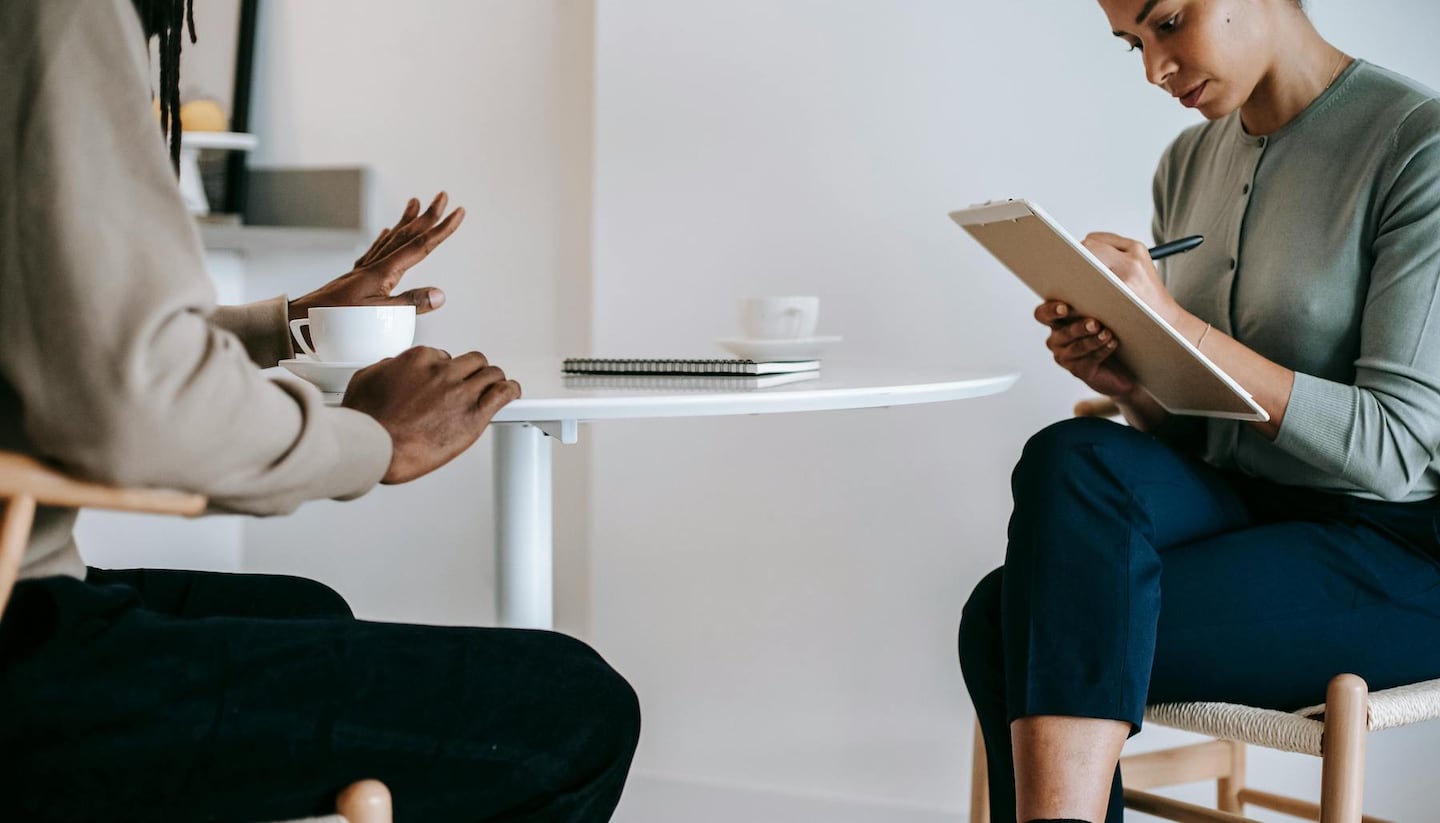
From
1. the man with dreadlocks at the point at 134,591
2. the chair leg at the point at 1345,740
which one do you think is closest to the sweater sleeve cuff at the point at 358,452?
the man with dreadlocks at the point at 134,591

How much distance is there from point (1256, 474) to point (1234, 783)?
600mm

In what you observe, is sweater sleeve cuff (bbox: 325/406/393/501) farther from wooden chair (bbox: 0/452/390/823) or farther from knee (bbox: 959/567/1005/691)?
knee (bbox: 959/567/1005/691)

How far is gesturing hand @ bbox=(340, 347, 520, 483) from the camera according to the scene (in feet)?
2.66

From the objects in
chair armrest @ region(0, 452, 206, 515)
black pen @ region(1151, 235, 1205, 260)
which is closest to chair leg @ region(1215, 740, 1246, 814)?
→ black pen @ region(1151, 235, 1205, 260)

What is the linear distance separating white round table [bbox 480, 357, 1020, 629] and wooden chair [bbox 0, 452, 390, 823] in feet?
0.93

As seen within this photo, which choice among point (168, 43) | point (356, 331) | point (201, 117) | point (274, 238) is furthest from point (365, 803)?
point (201, 117)

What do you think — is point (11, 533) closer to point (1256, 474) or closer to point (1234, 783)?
point (1256, 474)

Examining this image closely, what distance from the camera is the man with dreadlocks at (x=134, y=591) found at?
0.59 meters

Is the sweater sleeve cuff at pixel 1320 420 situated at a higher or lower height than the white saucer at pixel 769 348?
lower

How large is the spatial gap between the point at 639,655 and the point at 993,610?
85 centimetres

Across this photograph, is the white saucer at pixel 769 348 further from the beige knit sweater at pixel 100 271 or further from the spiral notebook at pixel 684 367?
the beige knit sweater at pixel 100 271

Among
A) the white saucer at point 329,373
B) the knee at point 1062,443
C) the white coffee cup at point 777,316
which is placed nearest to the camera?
the white saucer at point 329,373

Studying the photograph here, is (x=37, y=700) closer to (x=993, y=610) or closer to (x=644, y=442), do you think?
(x=993, y=610)

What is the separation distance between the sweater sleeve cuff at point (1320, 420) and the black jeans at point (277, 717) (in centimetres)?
70
